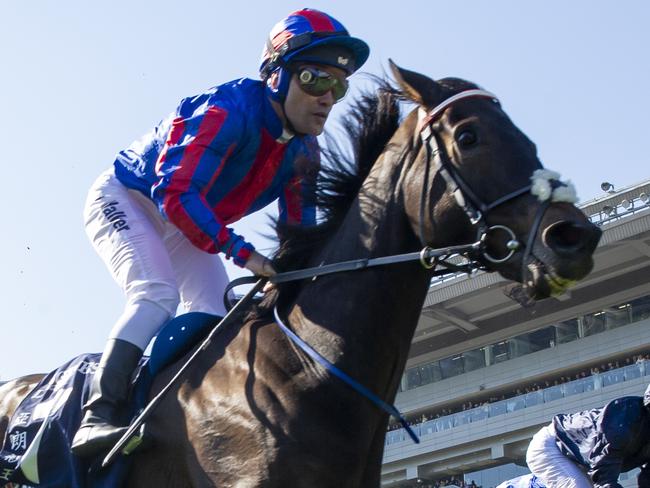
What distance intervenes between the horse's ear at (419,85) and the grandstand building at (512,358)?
23.5 metres

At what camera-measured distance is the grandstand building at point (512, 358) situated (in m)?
29.6

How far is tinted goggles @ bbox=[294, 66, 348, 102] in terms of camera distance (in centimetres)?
509

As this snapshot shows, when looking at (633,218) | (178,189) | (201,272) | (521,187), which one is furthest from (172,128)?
(633,218)

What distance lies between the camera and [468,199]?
4.27 metres

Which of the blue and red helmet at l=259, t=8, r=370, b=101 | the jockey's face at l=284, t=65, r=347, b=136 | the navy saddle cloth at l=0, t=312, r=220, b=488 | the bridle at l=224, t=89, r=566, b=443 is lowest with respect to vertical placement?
the navy saddle cloth at l=0, t=312, r=220, b=488

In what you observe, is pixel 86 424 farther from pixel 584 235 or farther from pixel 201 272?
pixel 584 235

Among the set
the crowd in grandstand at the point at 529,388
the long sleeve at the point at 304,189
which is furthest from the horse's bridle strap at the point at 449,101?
the crowd in grandstand at the point at 529,388

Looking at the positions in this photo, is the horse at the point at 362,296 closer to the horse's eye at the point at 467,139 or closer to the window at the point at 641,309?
the horse's eye at the point at 467,139

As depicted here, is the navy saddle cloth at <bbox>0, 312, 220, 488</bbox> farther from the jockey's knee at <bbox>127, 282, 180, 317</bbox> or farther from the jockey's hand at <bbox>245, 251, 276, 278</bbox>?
the jockey's hand at <bbox>245, 251, 276, 278</bbox>

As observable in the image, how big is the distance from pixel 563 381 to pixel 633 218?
535cm

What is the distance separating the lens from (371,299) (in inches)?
176

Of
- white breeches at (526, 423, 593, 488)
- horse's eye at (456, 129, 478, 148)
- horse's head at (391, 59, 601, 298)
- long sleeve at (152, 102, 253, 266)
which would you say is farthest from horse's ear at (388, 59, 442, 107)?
white breeches at (526, 423, 593, 488)

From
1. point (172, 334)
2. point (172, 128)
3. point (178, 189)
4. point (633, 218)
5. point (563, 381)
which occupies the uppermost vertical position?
point (633, 218)

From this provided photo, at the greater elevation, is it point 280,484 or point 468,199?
point 468,199
